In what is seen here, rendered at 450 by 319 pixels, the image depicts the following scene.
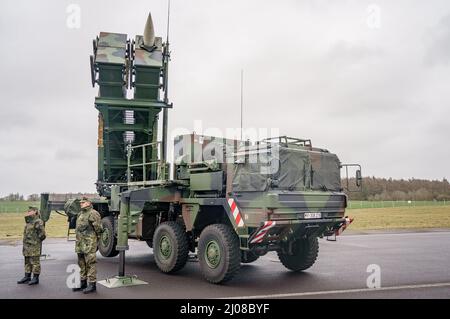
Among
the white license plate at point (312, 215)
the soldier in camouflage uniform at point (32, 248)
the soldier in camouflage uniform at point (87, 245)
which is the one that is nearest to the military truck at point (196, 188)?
the white license plate at point (312, 215)

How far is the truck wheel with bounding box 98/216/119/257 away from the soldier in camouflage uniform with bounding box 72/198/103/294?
338 centimetres

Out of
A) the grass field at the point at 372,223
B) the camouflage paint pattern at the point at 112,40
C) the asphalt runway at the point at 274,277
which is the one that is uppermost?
the camouflage paint pattern at the point at 112,40

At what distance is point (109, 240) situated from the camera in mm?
11086

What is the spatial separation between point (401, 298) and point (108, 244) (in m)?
7.03

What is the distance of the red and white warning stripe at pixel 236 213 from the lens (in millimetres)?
7621

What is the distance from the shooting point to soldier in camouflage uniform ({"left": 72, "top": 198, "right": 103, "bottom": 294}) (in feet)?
23.9

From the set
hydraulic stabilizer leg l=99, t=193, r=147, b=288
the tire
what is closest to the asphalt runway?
hydraulic stabilizer leg l=99, t=193, r=147, b=288

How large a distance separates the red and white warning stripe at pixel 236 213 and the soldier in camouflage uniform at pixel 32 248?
349cm

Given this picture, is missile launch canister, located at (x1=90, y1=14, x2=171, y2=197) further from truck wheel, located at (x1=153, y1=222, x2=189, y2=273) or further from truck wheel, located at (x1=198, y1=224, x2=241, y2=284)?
truck wheel, located at (x1=198, y1=224, x2=241, y2=284)

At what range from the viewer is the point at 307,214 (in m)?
7.74

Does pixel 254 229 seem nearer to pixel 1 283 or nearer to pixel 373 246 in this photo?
pixel 1 283

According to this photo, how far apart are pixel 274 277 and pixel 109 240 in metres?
4.43

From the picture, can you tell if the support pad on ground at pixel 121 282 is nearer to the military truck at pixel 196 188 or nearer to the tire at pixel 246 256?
the military truck at pixel 196 188
